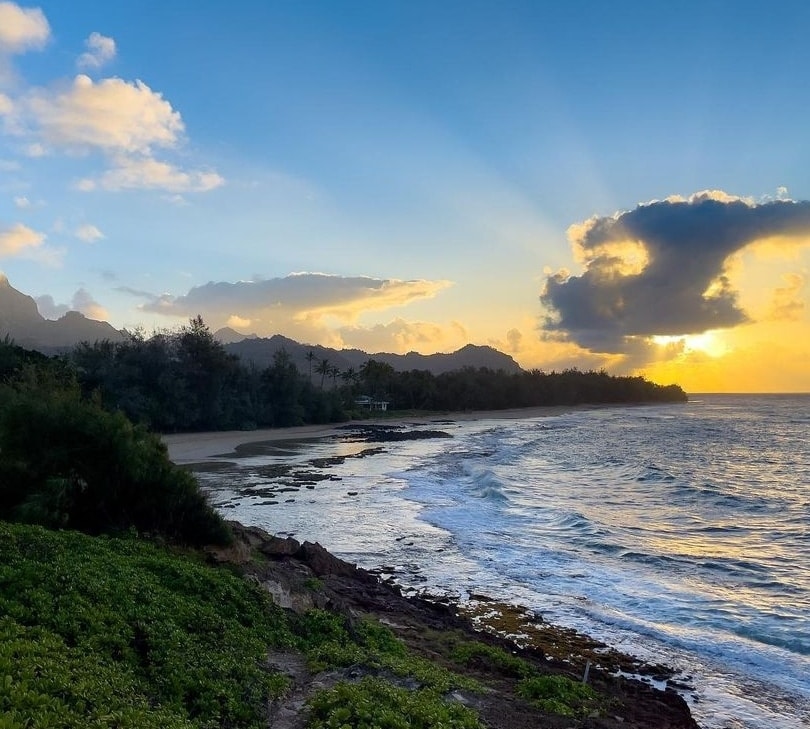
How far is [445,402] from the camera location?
479ft

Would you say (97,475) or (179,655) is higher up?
(97,475)

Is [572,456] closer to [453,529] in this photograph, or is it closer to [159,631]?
[453,529]

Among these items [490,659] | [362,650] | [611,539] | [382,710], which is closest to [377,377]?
[611,539]

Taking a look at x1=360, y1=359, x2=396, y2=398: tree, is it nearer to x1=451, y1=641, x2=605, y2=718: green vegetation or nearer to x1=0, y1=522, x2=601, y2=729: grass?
x1=451, y1=641, x2=605, y2=718: green vegetation

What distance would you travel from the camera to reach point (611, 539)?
24453mm

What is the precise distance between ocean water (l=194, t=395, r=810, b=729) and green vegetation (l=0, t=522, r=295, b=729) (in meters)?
8.16

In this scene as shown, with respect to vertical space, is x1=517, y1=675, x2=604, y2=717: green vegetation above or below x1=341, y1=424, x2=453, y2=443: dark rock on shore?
above

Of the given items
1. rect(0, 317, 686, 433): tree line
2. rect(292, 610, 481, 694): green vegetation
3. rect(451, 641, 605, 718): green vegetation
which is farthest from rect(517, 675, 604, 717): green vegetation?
rect(0, 317, 686, 433): tree line

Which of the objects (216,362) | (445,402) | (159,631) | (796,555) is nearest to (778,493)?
(796,555)

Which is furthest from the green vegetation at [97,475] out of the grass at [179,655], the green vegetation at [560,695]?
the green vegetation at [560,695]

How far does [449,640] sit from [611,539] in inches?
533

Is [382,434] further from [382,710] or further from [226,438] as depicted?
[382,710]

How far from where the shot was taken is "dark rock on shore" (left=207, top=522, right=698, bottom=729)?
9.55 m

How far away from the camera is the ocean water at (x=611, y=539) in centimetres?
1418
